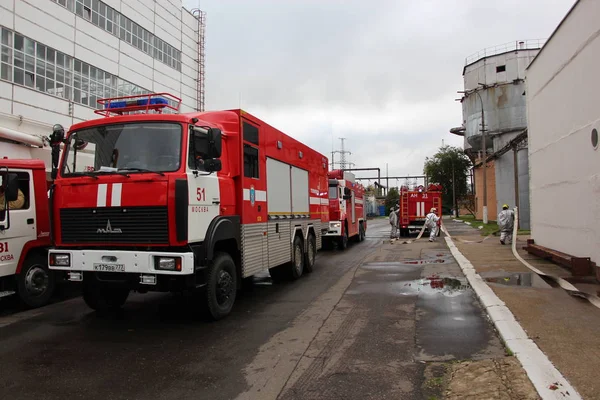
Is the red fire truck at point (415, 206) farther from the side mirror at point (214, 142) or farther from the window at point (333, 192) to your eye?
the side mirror at point (214, 142)

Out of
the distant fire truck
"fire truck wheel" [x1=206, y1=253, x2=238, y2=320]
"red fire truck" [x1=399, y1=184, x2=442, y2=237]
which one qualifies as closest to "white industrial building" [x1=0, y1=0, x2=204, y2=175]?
the distant fire truck

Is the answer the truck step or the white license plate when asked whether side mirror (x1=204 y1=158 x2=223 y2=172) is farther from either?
the truck step

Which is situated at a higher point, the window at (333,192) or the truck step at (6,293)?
the window at (333,192)

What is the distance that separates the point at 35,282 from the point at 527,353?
309 inches

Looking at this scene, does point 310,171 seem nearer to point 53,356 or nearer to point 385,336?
point 385,336

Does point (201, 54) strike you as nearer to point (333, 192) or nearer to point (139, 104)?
point (333, 192)

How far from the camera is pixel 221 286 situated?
677cm

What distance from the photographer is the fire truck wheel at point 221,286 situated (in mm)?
6438

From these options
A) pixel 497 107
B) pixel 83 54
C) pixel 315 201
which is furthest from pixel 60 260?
pixel 497 107

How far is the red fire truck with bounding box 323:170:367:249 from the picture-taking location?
56.4 ft

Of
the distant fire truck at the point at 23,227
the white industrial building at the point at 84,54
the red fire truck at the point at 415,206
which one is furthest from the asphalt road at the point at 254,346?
the red fire truck at the point at 415,206

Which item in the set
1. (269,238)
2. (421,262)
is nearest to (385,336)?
(269,238)

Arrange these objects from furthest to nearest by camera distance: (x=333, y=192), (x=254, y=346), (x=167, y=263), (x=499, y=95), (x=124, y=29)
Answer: (x=499, y=95) < (x=124, y=29) < (x=333, y=192) < (x=167, y=263) < (x=254, y=346)

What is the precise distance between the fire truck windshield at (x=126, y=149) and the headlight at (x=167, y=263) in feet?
3.82
